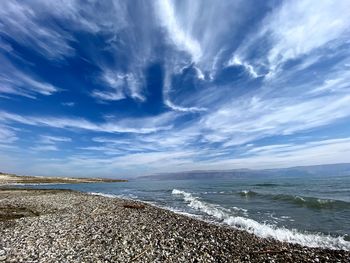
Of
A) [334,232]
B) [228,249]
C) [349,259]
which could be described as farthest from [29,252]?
[334,232]

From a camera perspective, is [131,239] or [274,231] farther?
[274,231]

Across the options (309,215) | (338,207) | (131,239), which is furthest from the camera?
(338,207)

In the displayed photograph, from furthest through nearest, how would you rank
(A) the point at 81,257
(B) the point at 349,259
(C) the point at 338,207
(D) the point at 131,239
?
(C) the point at 338,207 < (D) the point at 131,239 < (B) the point at 349,259 < (A) the point at 81,257

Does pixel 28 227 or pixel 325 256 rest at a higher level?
pixel 28 227

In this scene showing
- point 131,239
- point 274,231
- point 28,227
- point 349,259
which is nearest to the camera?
point 349,259

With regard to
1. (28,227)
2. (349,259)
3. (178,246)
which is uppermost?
(28,227)

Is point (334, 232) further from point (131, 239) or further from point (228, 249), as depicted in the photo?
point (131, 239)

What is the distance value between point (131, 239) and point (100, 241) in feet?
5.29

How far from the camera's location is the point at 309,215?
25.0 m

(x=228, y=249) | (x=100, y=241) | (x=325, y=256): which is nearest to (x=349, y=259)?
(x=325, y=256)

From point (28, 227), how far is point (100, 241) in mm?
6358

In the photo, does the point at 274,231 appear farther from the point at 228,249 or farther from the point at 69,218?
the point at 69,218

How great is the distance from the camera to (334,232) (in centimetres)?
1770

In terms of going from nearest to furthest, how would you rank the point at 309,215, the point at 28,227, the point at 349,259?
the point at 349,259, the point at 28,227, the point at 309,215
